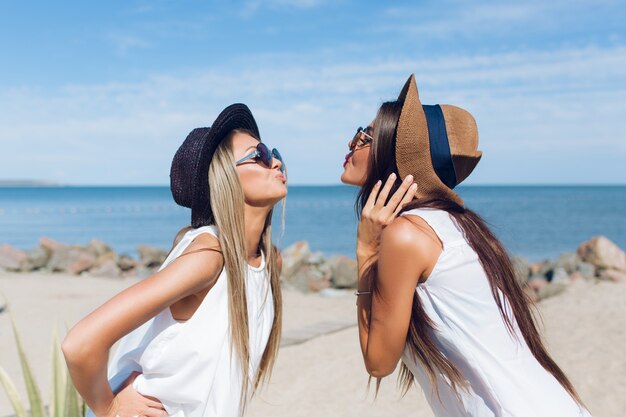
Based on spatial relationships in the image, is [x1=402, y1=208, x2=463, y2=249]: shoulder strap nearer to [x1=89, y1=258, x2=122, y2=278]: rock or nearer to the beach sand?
the beach sand

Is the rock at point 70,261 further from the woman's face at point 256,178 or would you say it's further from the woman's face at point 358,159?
the woman's face at point 358,159

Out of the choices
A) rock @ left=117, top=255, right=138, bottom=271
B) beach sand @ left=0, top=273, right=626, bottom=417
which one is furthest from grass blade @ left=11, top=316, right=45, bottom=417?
rock @ left=117, top=255, right=138, bottom=271

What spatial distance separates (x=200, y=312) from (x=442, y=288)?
0.84 m

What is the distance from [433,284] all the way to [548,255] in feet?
99.2

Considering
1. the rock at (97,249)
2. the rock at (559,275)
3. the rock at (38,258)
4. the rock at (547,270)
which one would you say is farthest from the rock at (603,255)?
the rock at (38,258)

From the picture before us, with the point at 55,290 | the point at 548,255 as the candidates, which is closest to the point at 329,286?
the point at 55,290

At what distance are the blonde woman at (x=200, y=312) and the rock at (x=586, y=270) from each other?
43.5ft

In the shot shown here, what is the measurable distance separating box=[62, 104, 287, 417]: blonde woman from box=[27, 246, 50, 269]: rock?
14561mm

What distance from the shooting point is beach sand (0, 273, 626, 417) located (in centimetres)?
571

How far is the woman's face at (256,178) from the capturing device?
2.65 metres

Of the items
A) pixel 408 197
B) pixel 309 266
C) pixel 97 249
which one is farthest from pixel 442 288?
pixel 97 249

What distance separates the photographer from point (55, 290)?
12445mm

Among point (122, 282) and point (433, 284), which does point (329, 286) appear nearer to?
Result: point (122, 282)

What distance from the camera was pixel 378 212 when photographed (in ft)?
8.27
